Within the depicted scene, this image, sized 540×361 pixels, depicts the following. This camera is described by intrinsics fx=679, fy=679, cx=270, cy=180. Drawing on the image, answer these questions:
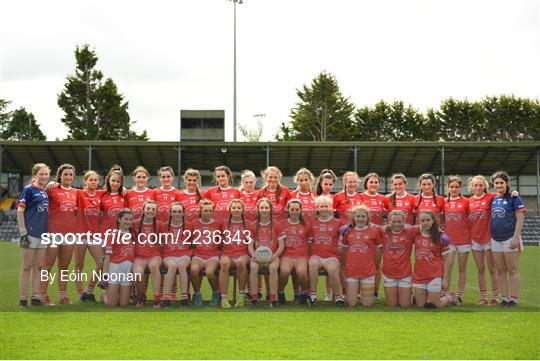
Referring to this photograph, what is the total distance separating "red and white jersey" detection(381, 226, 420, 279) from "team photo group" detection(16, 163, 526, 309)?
1cm

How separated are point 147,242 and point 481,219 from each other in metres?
4.11

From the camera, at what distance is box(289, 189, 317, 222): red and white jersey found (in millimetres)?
8445

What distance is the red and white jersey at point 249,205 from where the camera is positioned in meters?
8.27

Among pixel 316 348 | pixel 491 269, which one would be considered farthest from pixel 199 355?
pixel 491 269

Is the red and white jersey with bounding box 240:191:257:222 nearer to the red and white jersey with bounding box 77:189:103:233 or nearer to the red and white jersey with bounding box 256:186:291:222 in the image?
the red and white jersey with bounding box 256:186:291:222

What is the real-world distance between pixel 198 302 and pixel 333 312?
1.62 metres

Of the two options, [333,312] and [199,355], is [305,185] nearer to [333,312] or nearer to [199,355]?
[333,312]

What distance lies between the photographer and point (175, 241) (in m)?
8.09

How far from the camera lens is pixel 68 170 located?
8.24 meters

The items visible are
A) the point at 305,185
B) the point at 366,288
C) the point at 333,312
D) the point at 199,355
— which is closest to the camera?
the point at 199,355

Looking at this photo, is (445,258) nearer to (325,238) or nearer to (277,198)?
(325,238)

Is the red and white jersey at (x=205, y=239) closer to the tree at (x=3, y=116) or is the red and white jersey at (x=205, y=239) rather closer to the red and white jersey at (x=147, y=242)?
the red and white jersey at (x=147, y=242)

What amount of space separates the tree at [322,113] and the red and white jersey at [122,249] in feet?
173

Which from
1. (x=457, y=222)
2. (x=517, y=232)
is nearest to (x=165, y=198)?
(x=457, y=222)
